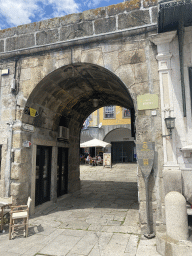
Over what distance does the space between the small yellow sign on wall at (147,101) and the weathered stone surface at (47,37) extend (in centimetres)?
261

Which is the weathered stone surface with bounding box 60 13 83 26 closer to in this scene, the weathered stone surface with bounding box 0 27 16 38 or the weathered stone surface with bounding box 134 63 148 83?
the weathered stone surface with bounding box 0 27 16 38

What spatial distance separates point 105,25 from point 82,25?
58 cm

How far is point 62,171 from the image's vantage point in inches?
280

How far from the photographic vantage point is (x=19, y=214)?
389 cm

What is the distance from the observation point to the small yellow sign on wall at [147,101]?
3.99m

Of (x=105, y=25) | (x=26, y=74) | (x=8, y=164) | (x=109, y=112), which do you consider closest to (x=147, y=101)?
(x=105, y=25)

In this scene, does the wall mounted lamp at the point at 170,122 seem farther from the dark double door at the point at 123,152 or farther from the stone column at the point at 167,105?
the dark double door at the point at 123,152

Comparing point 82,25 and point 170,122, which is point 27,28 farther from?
point 170,122

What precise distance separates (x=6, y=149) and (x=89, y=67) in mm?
2919

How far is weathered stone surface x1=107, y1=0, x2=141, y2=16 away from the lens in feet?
14.3

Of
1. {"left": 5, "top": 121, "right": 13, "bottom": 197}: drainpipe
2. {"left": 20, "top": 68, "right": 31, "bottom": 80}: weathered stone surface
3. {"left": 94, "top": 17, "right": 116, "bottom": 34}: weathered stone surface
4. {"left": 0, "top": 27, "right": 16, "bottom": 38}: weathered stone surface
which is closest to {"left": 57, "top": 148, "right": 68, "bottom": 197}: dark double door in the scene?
{"left": 5, "top": 121, "right": 13, "bottom": 197}: drainpipe

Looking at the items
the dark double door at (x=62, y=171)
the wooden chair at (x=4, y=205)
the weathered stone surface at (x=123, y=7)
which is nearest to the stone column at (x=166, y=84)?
the weathered stone surface at (x=123, y=7)

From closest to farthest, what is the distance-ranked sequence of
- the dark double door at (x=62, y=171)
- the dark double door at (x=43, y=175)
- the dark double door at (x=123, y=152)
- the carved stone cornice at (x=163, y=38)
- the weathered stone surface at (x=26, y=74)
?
the carved stone cornice at (x=163, y=38) → the weathered stone surface at (x=26, y=74) → the dark double door at (x=43, y=175) → the dark double door at (x=62, y=171) → the dark double door at (x=123, y=152)

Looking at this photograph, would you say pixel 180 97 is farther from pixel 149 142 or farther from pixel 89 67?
pixel 89 67
